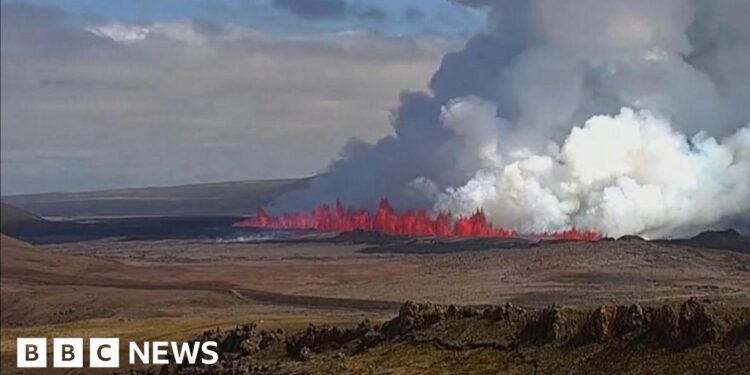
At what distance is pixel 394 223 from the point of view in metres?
152

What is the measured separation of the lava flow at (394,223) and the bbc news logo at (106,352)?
73.5 meters

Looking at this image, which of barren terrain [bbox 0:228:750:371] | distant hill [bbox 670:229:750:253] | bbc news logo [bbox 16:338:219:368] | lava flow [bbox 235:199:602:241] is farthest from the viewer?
lava flow [bbox 235:199:602:241]

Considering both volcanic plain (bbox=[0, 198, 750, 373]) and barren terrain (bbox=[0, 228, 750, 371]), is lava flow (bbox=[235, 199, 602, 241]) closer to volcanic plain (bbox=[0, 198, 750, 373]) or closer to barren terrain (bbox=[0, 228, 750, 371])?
volcanic plain (bbox=[0, 198, 750, 373])

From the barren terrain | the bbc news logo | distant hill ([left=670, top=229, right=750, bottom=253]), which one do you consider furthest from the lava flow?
the bbc news logo

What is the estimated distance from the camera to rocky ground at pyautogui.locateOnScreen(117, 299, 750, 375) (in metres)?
38.5

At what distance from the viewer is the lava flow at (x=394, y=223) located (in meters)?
142

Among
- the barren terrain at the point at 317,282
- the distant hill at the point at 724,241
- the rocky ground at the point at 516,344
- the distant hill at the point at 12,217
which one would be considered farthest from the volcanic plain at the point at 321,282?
the rocky ground at the point at 516,344

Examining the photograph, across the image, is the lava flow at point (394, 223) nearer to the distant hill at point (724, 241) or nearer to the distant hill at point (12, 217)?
the distant hill at point (724, 241)

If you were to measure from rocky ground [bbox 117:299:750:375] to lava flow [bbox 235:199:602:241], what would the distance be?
81.4 meters

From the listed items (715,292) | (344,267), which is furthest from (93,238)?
(715,292)

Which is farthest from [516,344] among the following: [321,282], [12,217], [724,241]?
[724,241]

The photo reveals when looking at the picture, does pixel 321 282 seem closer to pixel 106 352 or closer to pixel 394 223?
pixel 106 352

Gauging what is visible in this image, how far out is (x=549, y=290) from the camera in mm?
85375

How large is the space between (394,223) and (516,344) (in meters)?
108
